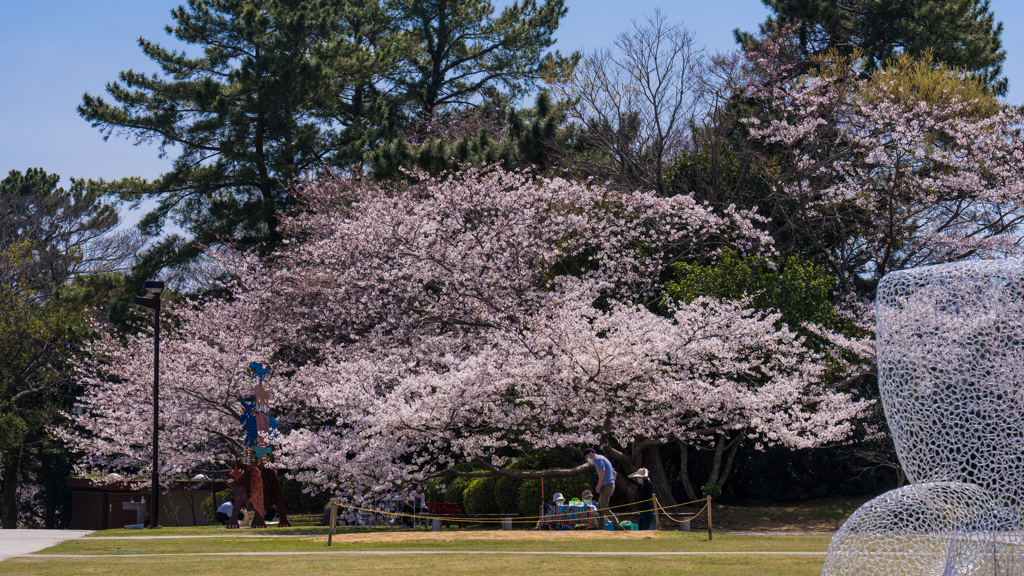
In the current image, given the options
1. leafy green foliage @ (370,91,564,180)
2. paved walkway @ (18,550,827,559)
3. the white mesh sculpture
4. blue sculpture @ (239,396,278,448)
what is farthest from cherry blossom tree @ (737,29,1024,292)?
the white mesh sculpture

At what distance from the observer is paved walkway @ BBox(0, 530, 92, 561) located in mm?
13133

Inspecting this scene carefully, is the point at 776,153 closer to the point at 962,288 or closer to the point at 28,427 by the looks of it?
the point at 962,288

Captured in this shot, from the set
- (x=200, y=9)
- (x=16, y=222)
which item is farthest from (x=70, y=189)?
(x=200, y=9)

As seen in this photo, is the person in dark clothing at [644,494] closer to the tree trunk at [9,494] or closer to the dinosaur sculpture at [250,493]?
the dinosaur sculpture at [250,493]

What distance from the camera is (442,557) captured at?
11.5 meters

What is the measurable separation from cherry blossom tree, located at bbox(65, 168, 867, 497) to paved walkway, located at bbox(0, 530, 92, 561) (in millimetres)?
4219

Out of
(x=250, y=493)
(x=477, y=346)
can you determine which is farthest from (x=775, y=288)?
(x=250, y=493)

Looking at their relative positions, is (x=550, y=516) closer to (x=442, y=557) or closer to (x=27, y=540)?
(x=442, y=557)

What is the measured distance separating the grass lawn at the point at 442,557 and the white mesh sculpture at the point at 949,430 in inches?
79.3

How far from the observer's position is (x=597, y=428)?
1748cm

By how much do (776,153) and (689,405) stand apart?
1027cm

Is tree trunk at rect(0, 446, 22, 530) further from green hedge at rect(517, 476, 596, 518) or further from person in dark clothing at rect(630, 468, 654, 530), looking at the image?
person in dark clothing at rect(630, 468, 654, 530)

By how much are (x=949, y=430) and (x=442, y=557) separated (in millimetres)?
6244

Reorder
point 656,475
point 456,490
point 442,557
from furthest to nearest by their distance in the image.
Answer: point 456,490
point 656,475
point 442,557
